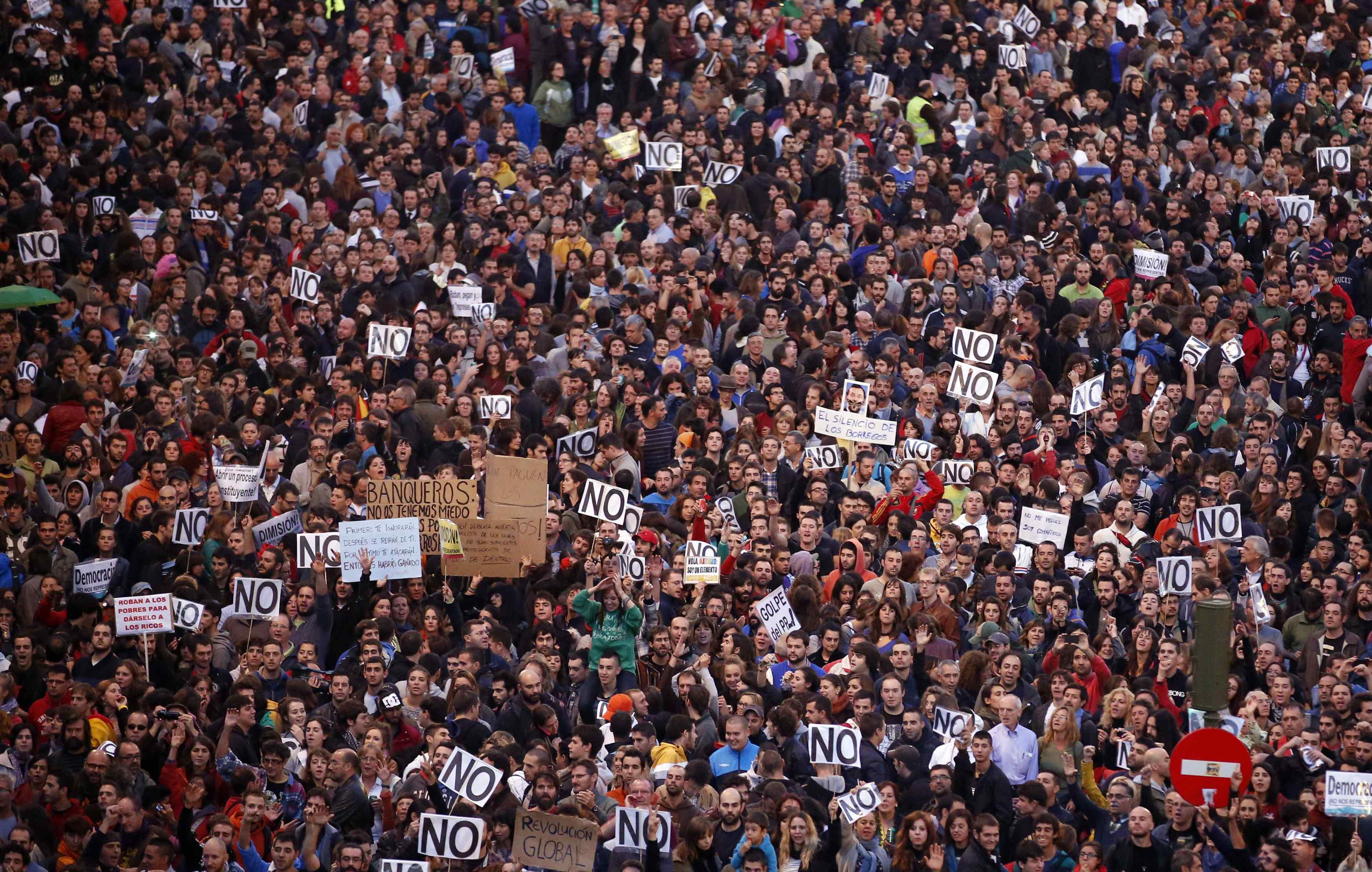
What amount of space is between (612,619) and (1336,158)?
1219 centimetres

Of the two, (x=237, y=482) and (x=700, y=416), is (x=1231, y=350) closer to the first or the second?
(x=700, y=416)

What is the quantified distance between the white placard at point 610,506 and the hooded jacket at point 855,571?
5.46 feet

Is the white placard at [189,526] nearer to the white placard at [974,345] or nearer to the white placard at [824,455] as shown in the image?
the white placard at [824,455]

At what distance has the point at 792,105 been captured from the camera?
25.0 meters

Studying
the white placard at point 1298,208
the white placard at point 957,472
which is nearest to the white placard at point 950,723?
the white placard at point 957,472

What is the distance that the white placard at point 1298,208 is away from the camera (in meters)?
23.3

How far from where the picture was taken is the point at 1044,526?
1769 cm

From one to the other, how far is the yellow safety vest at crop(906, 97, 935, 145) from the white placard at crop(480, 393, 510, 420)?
7687 mm

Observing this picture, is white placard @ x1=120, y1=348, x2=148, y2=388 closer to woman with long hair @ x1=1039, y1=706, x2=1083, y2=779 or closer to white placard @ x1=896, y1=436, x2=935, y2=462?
white placard @ x1=896, y1=436, x2=935, y2=462

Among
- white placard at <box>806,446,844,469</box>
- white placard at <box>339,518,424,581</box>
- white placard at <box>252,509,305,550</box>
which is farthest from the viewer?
white placard at <box>806,446,844,469</box>

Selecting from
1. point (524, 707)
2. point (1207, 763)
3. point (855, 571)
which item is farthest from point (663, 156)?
point (1207, 763)

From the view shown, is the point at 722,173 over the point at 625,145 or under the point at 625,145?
under

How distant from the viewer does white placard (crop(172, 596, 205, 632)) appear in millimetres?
16594

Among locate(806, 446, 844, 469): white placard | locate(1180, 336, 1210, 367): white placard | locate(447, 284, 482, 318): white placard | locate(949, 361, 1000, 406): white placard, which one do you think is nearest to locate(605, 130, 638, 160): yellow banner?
locate(447, 284, 482, 318): white placard
